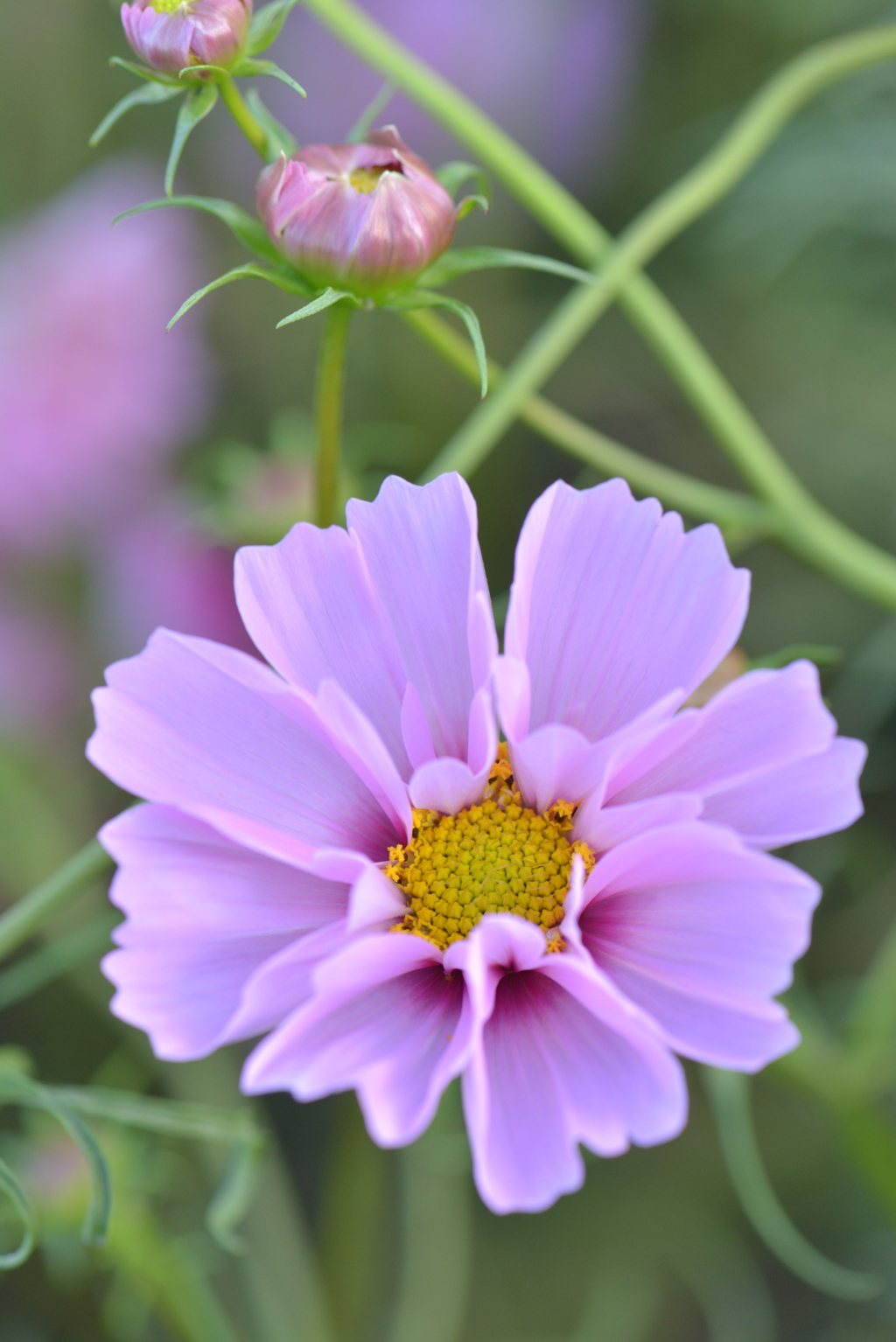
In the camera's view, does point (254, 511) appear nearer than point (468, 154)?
Yes

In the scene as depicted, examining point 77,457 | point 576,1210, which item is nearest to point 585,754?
point 77,457

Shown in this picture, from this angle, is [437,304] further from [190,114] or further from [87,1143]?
[87,1143]

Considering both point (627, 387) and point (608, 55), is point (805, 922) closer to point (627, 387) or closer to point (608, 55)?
point (627, 387)

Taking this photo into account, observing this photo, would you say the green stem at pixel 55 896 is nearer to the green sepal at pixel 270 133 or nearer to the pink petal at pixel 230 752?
the pink petal at pixel 230 752

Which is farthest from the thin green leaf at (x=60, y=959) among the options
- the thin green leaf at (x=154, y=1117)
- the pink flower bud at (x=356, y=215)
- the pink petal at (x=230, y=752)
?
the pink flower bud at (x=356, y=215)

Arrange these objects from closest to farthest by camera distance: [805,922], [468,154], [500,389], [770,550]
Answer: [805,922]
[500,389]
[770,550]
[468,154]

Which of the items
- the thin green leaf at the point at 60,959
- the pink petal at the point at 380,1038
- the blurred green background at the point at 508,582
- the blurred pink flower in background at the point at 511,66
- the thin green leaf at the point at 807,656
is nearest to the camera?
the pink petal at the point at 380,1038
